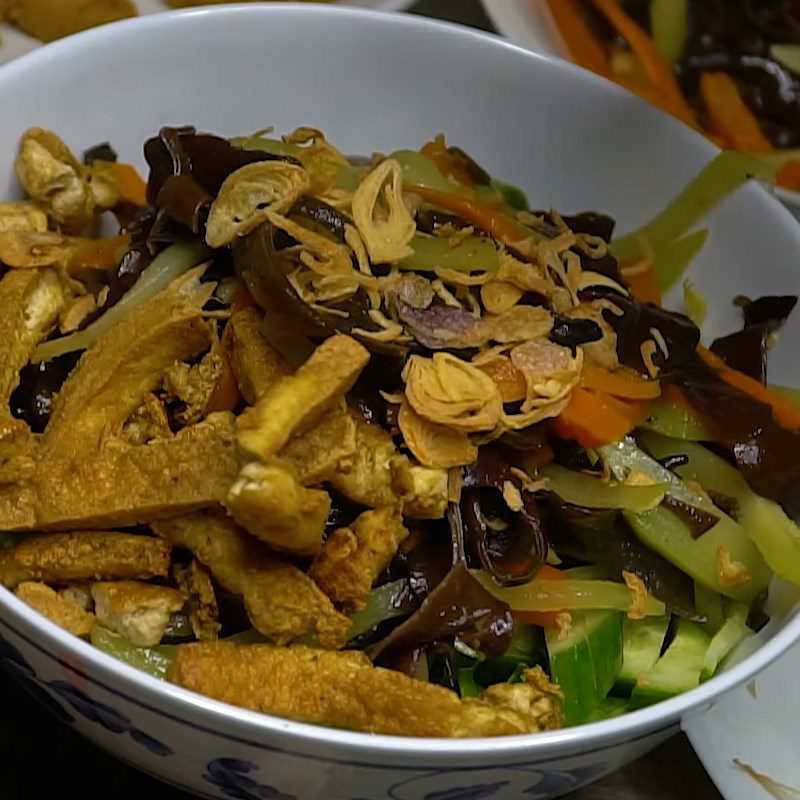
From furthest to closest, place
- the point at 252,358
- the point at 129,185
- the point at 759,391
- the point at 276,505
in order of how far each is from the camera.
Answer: the point at 129,185, the point at 759,391, the point at 252,358, the point at 276,505

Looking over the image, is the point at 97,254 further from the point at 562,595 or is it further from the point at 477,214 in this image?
the point at 562,595

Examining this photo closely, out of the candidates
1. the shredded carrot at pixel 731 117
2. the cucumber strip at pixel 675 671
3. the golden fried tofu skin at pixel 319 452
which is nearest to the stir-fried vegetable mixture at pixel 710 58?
the shredded carrot at pixel 731 117

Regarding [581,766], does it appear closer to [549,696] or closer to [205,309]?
[549,696]

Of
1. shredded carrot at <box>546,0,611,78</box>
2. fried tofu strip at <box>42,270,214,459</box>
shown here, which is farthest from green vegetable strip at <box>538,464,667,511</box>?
shredded carrot at <box>546,0,611,78</box>

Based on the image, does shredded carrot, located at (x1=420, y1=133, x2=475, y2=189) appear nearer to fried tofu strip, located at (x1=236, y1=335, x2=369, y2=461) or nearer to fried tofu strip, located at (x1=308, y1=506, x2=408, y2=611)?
fried tofu strip, located at (x1=236, y1=335, x2=369, y2=461)

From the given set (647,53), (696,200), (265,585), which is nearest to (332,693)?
(265,585)
